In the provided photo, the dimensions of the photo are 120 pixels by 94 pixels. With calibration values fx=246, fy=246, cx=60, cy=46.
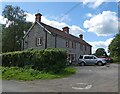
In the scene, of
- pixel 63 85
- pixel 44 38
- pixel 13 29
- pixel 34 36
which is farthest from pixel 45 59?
pixel 13 29

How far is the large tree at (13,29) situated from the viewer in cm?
5916

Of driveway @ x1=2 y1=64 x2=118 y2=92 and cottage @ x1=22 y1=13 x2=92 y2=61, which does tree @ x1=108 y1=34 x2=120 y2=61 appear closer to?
cottage @ x1=22 y1=13 x2=92 y2=61

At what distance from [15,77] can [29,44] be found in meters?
23.2

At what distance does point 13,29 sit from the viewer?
6006 cm

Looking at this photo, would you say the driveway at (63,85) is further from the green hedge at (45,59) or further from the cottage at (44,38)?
the cottage at (44,38)

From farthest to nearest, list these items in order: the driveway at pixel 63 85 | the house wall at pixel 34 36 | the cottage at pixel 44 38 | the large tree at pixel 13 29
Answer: the large tree at pixel 13 29, the house wall at pixel 34 36, the cottage at pixel 44 38, the driveway at pixel 63 85

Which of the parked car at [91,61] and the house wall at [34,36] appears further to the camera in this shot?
the house wall at [34,36]

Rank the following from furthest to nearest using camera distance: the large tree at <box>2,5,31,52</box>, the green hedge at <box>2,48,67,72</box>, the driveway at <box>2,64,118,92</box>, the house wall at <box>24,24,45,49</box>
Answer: the large tree at <box>2,5,31,52</box>
the house wall at <box>24,24,45,49</box>
the green hedge at <box>2,48,67,72</box>
the driveway at <box>2,64,118,92</box>

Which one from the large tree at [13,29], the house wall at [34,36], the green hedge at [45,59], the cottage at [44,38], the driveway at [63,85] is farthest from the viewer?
the large tree at [13,29]

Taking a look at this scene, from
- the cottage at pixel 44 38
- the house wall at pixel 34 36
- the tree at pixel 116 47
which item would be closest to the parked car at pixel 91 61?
the cottage at pixel 44 38

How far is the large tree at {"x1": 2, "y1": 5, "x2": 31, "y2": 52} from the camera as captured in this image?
5916cm

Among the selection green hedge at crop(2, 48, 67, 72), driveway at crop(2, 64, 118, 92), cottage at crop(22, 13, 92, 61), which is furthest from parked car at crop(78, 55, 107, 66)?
driveway at crop(2, 64, 118, 92)

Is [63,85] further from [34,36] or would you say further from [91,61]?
[34,36]

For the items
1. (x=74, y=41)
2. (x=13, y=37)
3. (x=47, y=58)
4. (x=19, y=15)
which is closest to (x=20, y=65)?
(x=47, y=58)
